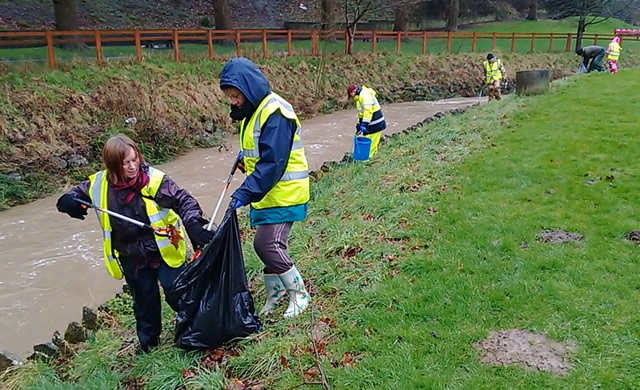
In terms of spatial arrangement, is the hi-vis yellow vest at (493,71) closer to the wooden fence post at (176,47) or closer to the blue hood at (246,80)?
the wooden fence post at (176,47)

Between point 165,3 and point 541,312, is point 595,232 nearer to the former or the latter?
point 541,312

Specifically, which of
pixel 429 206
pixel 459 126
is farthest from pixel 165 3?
pixel 429 206

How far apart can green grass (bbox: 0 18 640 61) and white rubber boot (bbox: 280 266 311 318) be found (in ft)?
39.8

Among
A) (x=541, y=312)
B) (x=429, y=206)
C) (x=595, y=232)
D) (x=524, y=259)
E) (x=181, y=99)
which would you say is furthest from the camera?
(x=181, y=99)

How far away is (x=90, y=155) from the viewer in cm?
1160

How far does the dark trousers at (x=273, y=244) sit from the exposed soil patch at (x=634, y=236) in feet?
10.1

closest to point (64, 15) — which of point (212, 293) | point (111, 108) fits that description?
point (111, 108)

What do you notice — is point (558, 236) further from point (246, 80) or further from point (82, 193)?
point (82, 193)

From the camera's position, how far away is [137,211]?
3.48 meters

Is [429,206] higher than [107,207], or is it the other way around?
[107,207]

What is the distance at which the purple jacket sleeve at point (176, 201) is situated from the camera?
3.41 metres

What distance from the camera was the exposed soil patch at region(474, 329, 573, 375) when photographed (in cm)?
318

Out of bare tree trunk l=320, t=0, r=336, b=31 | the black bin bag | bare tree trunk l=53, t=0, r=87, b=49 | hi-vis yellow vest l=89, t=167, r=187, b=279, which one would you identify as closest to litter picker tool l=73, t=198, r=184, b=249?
hi-vis yellow vest l=89, t=167, r=187, b=279

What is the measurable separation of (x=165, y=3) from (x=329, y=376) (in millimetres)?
34569
